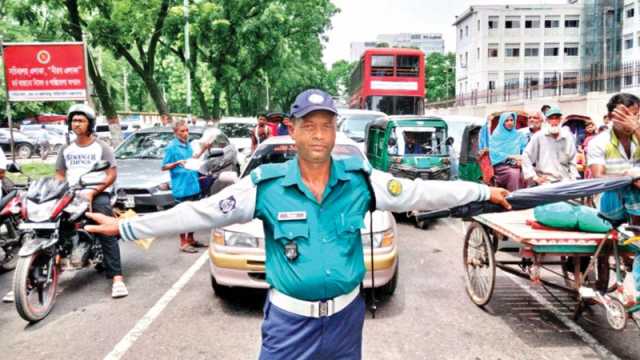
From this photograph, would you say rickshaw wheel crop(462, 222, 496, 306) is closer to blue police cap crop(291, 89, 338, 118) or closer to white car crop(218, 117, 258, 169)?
blue police cap crop(291, 89, 338, 118)

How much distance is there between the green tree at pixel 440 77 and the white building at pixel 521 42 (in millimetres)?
19263

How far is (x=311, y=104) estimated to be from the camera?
239 centimetres

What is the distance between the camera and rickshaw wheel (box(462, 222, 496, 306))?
16.7 ft

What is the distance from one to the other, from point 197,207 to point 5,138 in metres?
30.3

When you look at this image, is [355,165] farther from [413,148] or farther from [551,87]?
[551,87]

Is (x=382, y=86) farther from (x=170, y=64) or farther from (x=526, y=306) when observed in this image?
(x=170, y=64)

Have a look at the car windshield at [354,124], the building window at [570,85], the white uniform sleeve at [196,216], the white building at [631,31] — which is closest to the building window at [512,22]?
the white building at [631,31]

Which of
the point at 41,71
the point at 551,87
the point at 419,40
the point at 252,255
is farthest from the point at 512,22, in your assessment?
the point at 419,40

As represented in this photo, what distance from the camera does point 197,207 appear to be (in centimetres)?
242

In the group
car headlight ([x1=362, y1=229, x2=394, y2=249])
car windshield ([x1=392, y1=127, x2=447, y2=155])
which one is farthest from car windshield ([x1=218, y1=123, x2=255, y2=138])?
car headlight ([x1=362, y1=229, x2=394, y2=249])

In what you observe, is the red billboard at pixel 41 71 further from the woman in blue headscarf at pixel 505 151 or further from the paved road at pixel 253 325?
the woman in blue headscarf at pixel 505 151

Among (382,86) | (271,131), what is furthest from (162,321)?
(382,86)

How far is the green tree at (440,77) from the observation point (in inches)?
3056

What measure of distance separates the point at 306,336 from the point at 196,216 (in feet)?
2.23
